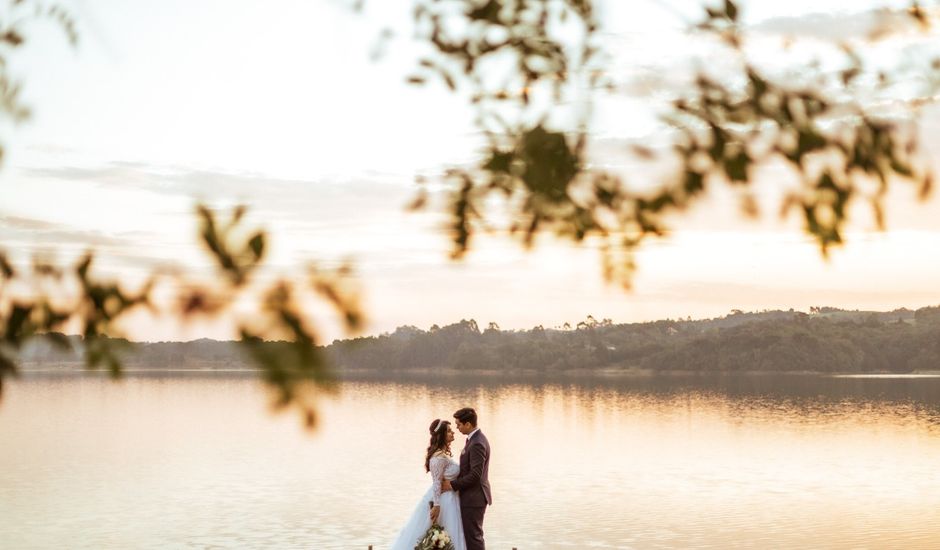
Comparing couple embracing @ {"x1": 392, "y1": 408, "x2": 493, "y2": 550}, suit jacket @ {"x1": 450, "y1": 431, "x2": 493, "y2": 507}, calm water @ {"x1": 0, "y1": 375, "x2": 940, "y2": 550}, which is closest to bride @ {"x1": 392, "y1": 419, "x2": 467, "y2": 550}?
couple embracing @ {"x1": 392, "y1": 408, "x2": 493, "y2": 550}

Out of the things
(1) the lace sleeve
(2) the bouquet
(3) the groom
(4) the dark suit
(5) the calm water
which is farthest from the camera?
(5) the calm water

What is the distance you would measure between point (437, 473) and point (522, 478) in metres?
44.3

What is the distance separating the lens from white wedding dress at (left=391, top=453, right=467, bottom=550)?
44.8ft

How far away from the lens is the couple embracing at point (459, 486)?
43.8ft

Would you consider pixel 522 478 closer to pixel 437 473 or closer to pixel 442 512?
pixel 442 512

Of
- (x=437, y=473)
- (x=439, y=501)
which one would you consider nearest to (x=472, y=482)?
(x=437, y=473)

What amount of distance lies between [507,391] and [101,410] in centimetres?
5666

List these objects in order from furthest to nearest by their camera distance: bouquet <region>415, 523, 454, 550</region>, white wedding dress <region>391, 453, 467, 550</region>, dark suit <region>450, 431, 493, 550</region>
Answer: bouquet <region>415, 523, 454, 550</region> < white wedding dress <region>391, 453, 467, 550</region> < dark suit <region>450, 431, 493, 550</region>

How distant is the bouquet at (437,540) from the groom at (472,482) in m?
0.23

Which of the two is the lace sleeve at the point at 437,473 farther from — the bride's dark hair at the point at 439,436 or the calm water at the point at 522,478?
the calm water at the point at 522,478

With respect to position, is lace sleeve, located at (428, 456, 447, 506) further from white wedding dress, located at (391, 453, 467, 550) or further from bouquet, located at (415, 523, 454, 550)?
bouquet, located at (415, 523, 454, 550)

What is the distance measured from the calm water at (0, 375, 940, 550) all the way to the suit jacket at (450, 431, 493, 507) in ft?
34.0

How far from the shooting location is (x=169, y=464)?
64938 millimetres

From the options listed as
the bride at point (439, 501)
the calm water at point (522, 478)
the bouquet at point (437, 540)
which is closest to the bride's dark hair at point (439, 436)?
the bride at point (439, 501)
